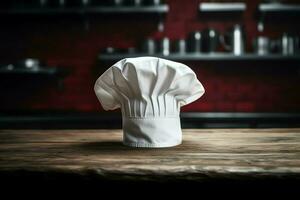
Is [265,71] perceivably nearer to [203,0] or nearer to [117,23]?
[203,0]

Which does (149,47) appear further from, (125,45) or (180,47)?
(125,45)

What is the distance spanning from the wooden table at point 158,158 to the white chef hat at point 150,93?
0.05m

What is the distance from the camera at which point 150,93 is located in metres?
1.29

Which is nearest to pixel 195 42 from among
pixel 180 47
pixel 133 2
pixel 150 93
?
pixel 180 47

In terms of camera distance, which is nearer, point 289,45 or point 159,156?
point 159,156

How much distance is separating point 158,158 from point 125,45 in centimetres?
305

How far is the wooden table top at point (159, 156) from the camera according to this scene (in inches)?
40.5

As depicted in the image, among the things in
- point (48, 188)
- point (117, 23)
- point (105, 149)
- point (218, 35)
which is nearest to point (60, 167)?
point (48, 188)

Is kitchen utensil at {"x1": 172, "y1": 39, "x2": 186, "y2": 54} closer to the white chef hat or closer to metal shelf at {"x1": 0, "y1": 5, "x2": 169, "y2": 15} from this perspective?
metal shelf at {"x1": 0, "y1": 5, "x2": 169, "y2": 15}

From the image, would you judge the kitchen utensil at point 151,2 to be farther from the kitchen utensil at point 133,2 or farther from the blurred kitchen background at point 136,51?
the blurred kitchen background at point 136,51

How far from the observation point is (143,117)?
128 centimetres

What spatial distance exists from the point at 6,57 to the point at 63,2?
3.00ft

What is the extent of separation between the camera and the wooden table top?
1.03 m

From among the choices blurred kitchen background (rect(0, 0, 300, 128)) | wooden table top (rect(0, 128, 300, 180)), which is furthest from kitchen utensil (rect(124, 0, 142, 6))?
wooden table top (rect(0, 128, 300, 180))
